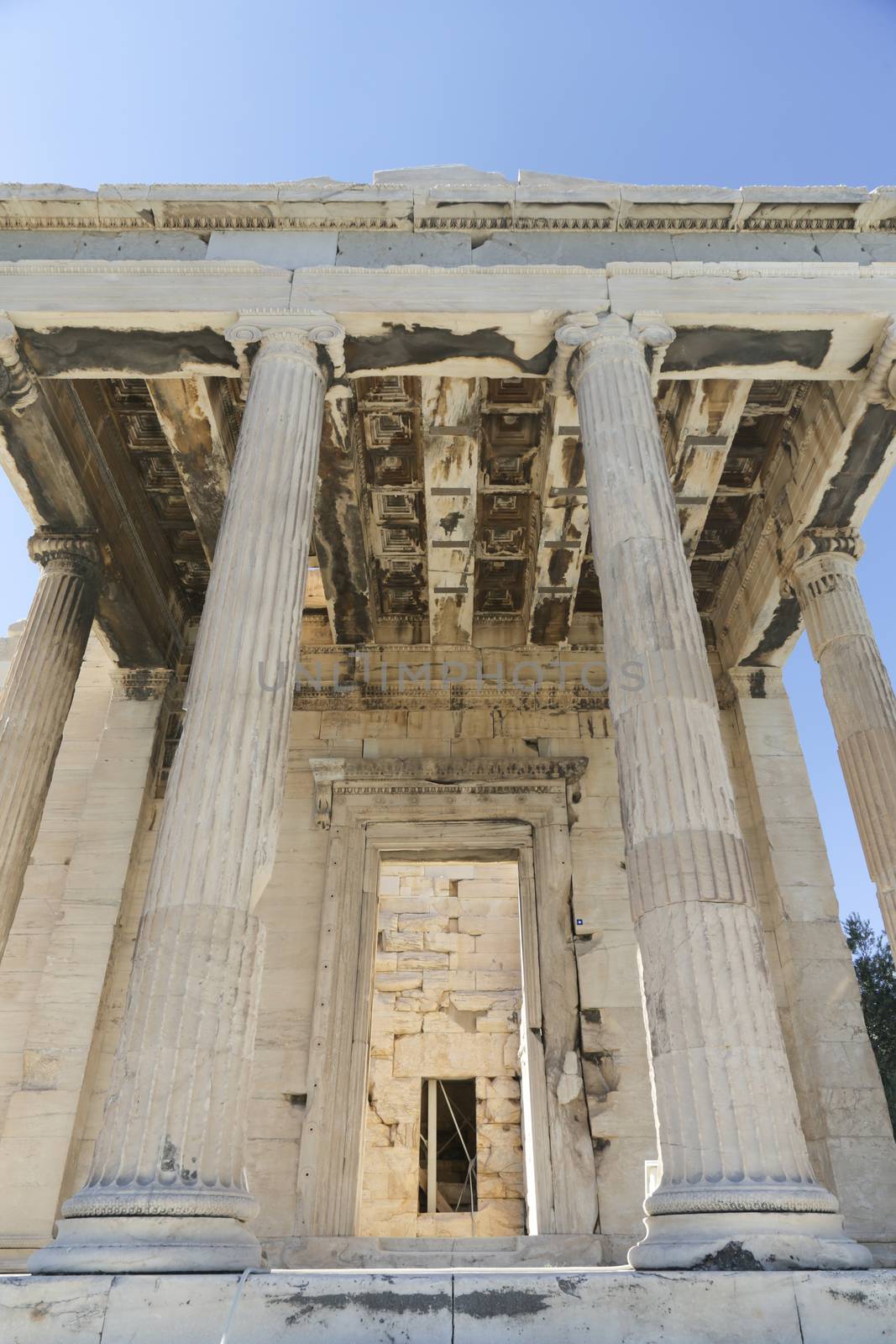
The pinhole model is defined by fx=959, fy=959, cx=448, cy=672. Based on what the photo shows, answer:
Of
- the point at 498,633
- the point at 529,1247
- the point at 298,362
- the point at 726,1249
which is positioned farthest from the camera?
the point at 498,633

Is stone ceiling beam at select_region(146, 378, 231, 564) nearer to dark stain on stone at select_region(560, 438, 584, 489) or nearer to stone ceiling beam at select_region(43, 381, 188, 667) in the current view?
stone ceiling beam at select_region(43, 381, 188, 667)

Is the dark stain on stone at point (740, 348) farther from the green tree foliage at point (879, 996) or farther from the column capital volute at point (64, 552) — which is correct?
the green tree foliage at point (879, 996)

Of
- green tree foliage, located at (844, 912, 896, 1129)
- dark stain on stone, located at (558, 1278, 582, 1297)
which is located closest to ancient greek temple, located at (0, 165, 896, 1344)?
dark stain on stone, located at (558, 1278, 582, 1297)

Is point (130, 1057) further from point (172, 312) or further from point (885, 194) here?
point (885, 194)

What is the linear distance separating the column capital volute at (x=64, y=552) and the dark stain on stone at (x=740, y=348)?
24.8 ft

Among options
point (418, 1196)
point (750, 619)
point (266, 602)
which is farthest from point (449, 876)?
point (266, 602)

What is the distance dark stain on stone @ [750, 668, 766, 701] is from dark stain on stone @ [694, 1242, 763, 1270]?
1026cm

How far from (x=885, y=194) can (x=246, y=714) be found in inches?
362

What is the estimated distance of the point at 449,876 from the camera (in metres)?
19.5

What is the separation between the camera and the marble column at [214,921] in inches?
219

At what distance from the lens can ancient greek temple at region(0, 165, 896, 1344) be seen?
575cm

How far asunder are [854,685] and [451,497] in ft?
18.6

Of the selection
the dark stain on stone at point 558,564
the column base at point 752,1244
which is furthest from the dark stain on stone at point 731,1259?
the dark stain on stone at point 558,564

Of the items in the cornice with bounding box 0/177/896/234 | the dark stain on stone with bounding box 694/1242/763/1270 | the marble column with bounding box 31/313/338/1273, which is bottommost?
the dark stain on stone with bounding box 694/1242/763/1270
